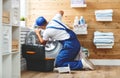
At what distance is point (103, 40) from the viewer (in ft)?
20.5

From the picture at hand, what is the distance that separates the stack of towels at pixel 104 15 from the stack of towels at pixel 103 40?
0.34 metres

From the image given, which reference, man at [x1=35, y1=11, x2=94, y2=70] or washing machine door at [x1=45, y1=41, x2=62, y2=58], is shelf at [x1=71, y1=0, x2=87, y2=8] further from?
washing machine door at [x1=45, y1=41, x2=62, y2=58]

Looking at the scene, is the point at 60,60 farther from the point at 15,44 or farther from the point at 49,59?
the point at 15,44

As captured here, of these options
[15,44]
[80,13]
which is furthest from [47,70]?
[80,13]

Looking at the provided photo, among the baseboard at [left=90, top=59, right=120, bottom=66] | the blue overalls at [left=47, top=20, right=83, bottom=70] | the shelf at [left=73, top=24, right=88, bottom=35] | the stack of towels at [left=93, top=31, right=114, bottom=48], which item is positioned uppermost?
the shelf at [left=73, top=24, right=88, bottom=35]

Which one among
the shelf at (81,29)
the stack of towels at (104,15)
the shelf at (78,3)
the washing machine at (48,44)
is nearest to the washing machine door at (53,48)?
the washing machine at (48,44)

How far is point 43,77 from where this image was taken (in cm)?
444

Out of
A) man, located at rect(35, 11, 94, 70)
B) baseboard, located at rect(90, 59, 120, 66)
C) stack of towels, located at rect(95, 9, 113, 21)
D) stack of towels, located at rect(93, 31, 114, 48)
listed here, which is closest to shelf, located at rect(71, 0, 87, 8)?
stack of towels, located at rect(95, 9, 113, 21)

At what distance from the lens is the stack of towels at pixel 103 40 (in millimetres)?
6281

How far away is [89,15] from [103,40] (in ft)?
2.32

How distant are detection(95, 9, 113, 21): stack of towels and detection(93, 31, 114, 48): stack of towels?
1.11 feet

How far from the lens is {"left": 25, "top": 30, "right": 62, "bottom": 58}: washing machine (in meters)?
5.63

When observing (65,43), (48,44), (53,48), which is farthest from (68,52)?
(48,44)

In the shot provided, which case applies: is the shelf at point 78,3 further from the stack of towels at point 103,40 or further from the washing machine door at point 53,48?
the washing machine door at point 53,48
